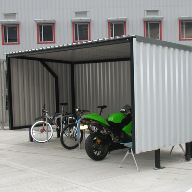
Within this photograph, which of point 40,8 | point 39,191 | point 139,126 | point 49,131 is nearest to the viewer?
point 39,191

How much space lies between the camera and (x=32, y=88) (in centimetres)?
990

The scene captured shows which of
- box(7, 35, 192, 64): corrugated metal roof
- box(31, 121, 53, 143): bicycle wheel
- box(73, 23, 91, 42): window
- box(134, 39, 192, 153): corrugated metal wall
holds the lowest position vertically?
box(31, 121, 53, 143): bicycle wheel

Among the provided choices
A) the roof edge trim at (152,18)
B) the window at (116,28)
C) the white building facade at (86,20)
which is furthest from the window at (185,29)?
the window at (116,28)

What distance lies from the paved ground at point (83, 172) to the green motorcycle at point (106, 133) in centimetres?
26

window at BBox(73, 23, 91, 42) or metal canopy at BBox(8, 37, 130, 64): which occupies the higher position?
window at BBox(73, 23, 91, 42)

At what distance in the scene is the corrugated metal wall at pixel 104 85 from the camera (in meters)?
10.2

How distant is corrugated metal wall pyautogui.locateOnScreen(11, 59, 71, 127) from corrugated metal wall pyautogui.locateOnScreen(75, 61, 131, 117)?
0.50 m

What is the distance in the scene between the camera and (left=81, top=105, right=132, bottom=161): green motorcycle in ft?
22.3

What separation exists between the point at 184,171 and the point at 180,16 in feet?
52.7

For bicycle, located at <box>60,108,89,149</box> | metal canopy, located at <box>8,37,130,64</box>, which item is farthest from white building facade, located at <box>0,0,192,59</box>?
bicycle, located at <box>60,108,89,149</box>

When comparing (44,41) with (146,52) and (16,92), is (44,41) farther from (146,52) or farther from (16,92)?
(146,52)

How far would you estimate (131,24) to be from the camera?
65.7 ft

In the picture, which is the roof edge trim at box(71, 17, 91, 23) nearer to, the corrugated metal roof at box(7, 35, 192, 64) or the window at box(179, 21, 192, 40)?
the window at box(179, 21, 192, 40)

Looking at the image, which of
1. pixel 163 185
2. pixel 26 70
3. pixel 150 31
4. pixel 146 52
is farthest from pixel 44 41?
pixel 163 185
